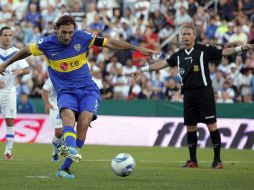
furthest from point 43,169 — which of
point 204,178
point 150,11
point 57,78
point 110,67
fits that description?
point 150,11

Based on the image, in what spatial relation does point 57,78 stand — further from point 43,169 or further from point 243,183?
point 243,183

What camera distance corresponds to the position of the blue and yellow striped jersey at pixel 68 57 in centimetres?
1223

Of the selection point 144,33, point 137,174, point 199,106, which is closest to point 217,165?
point 199,106

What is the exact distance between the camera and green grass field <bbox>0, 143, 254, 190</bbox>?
11.0m

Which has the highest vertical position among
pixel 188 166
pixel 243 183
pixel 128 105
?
pixel 243 183

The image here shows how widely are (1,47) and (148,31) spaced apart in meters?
11.9

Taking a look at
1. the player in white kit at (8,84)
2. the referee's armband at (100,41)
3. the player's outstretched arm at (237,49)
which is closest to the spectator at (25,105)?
the player in white kit at (8,84)

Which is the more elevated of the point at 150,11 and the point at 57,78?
the point at 57,78

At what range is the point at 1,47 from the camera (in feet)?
57.3

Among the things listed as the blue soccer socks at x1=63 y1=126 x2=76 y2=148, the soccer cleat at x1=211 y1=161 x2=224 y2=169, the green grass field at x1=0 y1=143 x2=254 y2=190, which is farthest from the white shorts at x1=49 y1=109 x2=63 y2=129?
the blue soccer socks at x1=63 y1=126 x2=76 y2=148

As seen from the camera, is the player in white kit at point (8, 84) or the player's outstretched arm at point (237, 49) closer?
the player's outstretched arm at point (237, 49)

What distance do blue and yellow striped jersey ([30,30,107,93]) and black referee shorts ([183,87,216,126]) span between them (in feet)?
10.8

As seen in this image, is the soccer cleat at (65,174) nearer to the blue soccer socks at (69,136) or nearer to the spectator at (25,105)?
the blue soccer socks at (69,136)

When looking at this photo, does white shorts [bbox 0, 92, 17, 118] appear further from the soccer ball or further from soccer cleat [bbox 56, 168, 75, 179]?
the soccer ball
